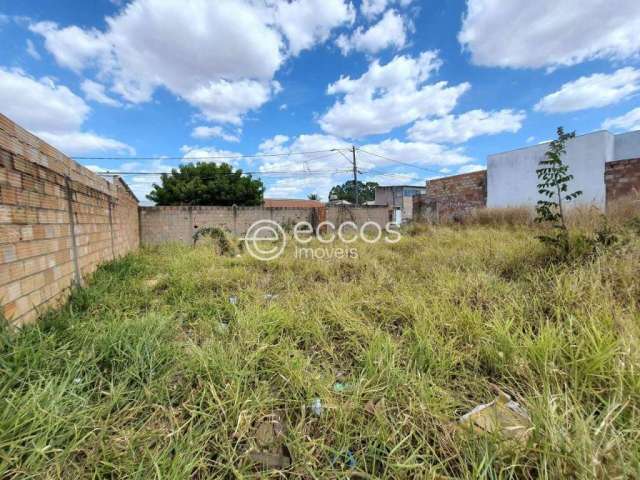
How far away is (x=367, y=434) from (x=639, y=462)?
940mm

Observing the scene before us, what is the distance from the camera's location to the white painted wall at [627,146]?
9.00 metres

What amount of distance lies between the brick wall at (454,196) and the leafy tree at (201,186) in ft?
40.3

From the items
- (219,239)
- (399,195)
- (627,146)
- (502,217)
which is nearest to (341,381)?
(219,239)

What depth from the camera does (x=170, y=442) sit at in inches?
41.8

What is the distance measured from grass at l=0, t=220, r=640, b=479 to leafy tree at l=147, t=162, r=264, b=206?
15850 millimetres

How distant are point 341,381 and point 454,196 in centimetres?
1079

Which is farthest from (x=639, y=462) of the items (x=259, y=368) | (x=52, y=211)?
(x=52, y=211)

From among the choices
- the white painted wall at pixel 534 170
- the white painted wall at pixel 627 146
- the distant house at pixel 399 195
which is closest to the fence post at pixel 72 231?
the white painted wall at pixel 534 170

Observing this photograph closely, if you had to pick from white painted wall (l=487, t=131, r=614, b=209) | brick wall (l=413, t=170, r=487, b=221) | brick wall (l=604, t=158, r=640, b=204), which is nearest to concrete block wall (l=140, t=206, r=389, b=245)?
brick wall (l=413, t=170, r=487, b=221)

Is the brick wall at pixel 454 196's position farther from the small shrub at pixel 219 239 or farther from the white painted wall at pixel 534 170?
the small shrub at pixel 219 239

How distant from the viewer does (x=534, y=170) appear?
9.35 m

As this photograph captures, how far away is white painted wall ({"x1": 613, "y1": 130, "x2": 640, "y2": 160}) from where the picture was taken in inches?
354

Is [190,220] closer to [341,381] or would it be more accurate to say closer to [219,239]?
[219,239]

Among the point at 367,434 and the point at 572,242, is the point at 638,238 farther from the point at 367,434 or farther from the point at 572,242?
the point at 367,434
